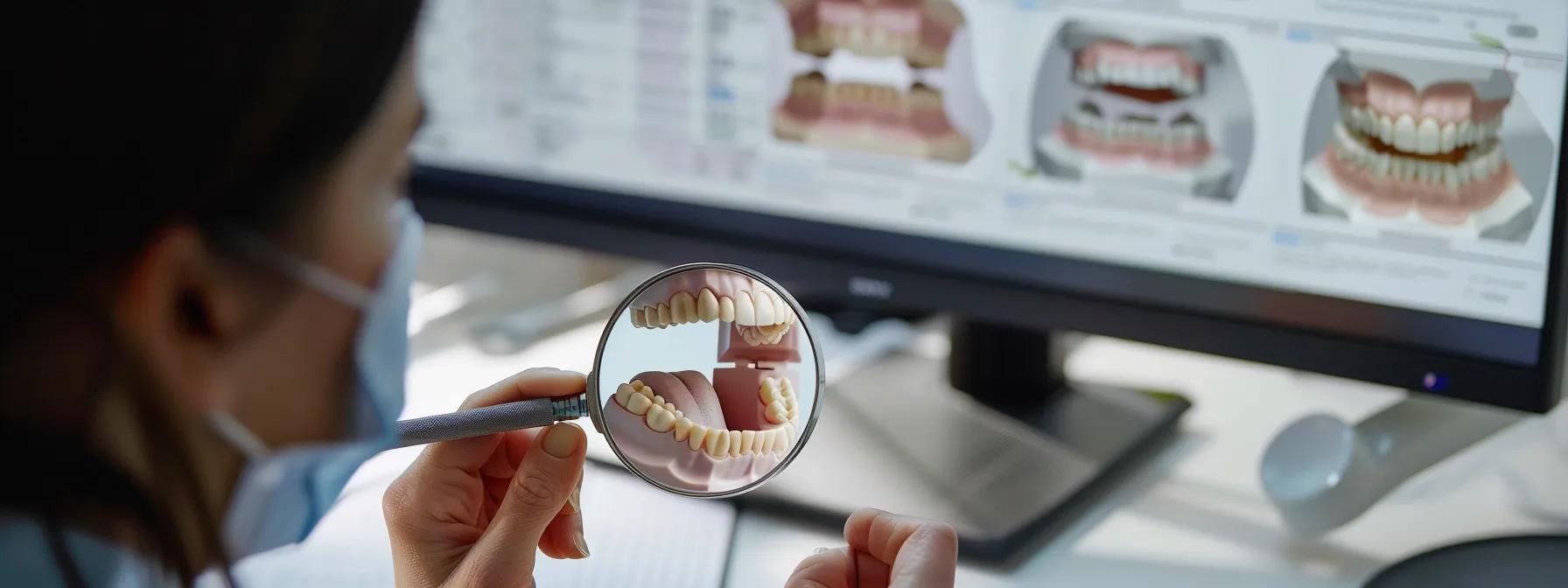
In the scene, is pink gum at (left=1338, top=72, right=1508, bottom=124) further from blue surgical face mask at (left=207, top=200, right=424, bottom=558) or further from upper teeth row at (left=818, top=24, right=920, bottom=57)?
blue surgical face mask at (left=207, top=200, right=424, bottom=558)

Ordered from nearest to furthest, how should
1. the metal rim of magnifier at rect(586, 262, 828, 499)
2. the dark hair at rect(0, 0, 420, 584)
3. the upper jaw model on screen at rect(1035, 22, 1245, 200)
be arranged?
the dark hair at rect(0, 0, 420, 584) → the metal rim of magnifier at rect(586, 262, 828, 499) → the upper jaw model on screen at rect(1035, 22, 1245, 200)

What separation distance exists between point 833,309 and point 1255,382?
0.97 feet

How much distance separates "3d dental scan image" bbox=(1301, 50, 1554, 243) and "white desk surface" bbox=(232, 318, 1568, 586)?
6.7 inches

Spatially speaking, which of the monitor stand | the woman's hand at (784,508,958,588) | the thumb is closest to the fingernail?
the thumb

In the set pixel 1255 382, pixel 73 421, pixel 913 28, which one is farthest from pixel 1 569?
pixel 1255 382

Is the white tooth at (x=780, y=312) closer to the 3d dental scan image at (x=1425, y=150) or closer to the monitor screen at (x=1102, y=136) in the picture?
the monitor screen at (x=1102, y=136)

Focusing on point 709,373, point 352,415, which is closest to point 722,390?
point 709,373

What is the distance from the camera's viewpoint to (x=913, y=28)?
30.1 inches

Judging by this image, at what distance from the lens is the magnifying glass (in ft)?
1.93

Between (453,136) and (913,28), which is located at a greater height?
(913,28)

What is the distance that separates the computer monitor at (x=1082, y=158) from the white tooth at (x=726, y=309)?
21 centimetres

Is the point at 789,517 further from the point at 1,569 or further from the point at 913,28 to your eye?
the point at 1,569

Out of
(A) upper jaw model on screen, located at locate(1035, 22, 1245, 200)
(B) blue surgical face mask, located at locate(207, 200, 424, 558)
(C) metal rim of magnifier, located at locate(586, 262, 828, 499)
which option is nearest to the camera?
(B) blue surgical face mask, located at locate(207, 200, 424, 558)

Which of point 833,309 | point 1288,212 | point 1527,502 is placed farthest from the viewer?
point 833,309
